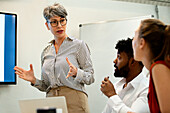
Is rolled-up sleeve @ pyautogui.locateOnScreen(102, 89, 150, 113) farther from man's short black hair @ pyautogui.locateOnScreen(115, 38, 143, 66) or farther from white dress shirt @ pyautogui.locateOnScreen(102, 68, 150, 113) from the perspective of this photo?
man's short black hair @ pyautogui.locateOnScreen(115, 38, 143, 66)

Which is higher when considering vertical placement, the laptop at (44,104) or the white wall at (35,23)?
the white wall at (35,23)

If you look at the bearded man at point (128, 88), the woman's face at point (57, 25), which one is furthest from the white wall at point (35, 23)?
the bearded man at point (128, 88)

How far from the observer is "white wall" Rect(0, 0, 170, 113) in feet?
9.94

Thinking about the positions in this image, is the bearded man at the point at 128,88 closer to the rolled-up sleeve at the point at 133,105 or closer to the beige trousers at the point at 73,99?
the rolled-up sleeve at the point at 133,105

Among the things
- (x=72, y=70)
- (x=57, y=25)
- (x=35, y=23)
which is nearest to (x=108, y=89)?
(x=72, y=70)

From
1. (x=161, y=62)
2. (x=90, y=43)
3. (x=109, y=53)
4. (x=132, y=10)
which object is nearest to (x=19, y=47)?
(x=90, y=43)

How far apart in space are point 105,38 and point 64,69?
1.37 m

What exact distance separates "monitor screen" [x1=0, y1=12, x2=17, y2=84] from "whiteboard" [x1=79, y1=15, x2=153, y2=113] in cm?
88

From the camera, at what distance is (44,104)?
4.85 feet

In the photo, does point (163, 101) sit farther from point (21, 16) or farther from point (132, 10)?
point (132, 10)

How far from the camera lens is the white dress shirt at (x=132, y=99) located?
1.64 meters

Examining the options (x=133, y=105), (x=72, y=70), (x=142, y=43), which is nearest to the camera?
(x=142, y=43)

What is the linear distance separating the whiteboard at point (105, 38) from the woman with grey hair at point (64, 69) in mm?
1076

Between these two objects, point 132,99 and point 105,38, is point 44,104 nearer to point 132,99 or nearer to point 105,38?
point 132,99
